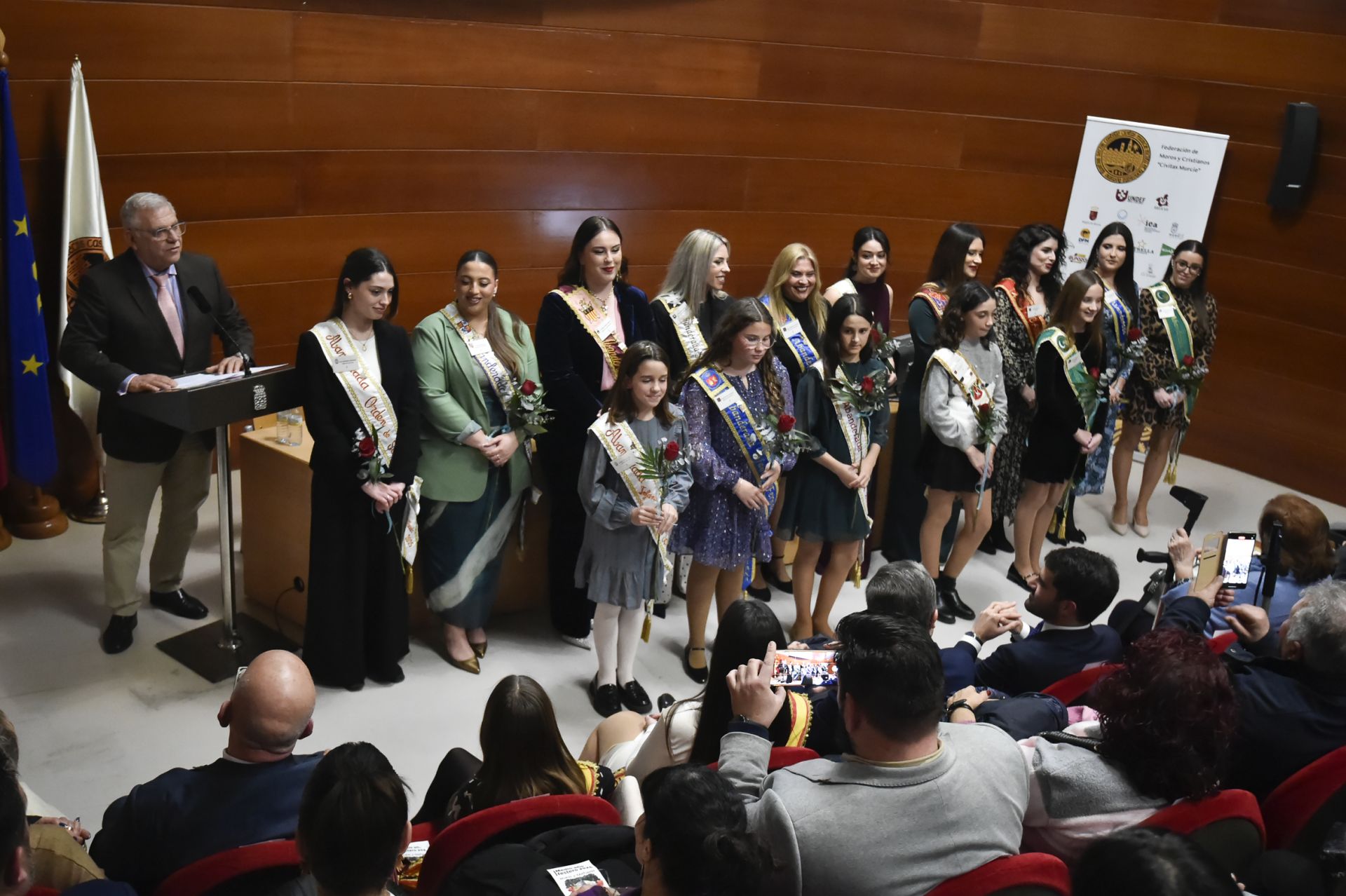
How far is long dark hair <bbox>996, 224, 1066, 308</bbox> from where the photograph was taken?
216 inches

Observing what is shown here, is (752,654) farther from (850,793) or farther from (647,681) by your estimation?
(647,681)

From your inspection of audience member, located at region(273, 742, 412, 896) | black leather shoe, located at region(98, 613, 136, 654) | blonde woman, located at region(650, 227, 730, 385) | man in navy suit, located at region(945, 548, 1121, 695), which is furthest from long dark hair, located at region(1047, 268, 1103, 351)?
audience member, located at region(273, 742, 412, 896)

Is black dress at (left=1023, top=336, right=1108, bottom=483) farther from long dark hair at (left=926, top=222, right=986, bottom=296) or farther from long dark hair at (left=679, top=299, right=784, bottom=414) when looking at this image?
long dark hair at (left=679, top=299, right=784, bottom=414)

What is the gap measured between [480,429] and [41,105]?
7.60 ft

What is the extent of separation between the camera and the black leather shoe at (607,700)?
4082mm

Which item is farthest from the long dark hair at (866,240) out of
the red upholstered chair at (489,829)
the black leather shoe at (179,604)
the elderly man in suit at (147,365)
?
the red upholstered chair at (489,829)

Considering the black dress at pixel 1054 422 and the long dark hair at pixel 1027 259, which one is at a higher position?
the long dark hair at pixel 1027 259

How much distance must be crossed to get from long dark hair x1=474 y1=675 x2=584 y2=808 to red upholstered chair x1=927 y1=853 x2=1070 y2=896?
0.78 meters

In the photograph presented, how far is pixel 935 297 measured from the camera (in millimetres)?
5223

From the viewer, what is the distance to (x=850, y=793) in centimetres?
197

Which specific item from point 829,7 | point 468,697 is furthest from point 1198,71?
point 468,697

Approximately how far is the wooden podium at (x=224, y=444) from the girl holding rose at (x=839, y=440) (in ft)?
5.91

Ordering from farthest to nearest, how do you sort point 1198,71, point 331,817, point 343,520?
point 1198,71 → point 343,520 → point 331,817

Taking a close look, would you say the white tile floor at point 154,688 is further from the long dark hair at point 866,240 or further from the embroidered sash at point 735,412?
the long dark hair at point 866,240
